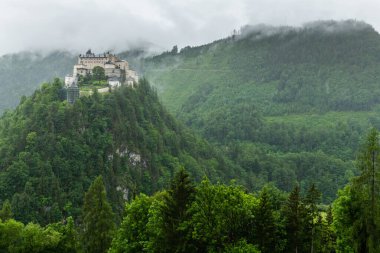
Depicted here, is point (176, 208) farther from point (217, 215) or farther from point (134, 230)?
point (134, 230)

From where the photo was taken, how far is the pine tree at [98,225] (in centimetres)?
6250

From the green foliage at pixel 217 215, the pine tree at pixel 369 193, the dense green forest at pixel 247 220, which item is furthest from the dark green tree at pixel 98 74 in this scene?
the pine tree at pixel 369 193

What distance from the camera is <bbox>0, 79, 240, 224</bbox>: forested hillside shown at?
113 metres

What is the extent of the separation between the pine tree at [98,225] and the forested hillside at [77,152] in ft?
111

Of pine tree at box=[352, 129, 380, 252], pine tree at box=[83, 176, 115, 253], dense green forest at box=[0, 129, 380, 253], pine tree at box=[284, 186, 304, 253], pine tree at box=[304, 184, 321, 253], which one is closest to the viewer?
pine tree at box=[352, 129, 380, 252]

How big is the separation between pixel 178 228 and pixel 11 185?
2954 inches

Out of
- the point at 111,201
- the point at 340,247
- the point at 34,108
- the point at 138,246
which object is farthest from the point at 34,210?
the point at 340,247

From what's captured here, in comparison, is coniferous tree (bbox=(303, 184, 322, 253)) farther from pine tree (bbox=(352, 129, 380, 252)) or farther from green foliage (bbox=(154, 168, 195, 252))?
green foliage (bbox=(154, 168, 195, 252))

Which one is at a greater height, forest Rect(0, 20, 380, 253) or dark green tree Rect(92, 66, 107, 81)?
dark green tree Rect(92, 66, 107, 81)

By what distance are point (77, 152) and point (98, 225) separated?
2601 inches

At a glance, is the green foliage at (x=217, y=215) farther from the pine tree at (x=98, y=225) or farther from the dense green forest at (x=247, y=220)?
the pine tree at (x=98, y=225)

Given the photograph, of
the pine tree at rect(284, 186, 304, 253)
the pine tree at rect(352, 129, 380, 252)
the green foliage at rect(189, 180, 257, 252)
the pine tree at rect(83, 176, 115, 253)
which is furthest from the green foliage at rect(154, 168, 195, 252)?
the pine tree at rect(352, 129, 380, 252)

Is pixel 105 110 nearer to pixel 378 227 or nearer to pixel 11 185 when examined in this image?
pixel 11 185

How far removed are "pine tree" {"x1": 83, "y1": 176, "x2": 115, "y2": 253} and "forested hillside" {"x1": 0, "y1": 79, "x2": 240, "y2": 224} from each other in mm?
33708
